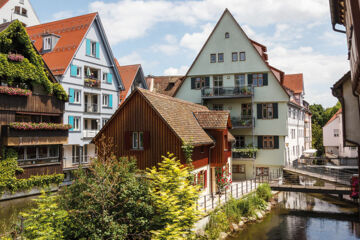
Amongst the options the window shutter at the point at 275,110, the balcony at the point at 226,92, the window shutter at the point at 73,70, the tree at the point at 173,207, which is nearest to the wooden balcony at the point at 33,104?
the window shutter at the point at 73,70

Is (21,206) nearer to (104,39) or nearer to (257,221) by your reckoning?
(257,221)

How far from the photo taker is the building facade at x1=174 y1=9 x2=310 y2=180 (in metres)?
31.5

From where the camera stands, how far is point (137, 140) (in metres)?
20.0

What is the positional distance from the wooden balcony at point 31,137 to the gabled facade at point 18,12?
22382 mm

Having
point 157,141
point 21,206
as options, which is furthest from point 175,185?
point 21,206

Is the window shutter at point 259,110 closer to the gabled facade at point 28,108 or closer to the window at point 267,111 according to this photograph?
the window at point 267,111

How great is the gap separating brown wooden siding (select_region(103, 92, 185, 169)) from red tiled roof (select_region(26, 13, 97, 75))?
45.3 ft

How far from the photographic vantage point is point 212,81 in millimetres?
33625

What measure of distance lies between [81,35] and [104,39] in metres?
3.06

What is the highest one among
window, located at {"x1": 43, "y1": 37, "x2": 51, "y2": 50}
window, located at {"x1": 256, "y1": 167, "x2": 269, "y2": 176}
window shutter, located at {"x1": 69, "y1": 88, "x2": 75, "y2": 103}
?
window, located at {"x1": 43, "y1": 37, "x2": 51, "y2": 50}

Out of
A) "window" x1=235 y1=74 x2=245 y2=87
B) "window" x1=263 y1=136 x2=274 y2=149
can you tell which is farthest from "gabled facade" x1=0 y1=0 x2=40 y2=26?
"window" x1=263 y1=136 x2=274 y2=149

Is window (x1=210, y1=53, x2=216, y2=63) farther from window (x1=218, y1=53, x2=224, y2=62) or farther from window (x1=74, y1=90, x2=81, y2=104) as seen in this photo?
window (x1=74, y1=90, x2=81, y2=104)

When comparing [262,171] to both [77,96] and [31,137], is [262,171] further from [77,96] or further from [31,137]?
[31,137]

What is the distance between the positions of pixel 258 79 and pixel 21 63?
2126 centimetres
